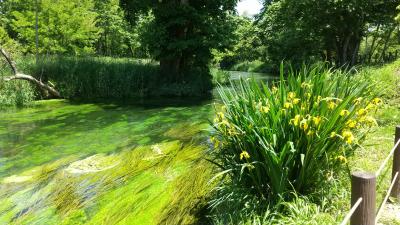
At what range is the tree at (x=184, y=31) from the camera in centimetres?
1591

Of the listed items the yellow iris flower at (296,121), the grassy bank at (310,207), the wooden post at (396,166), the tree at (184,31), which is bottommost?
the grassy bank at (310,207)

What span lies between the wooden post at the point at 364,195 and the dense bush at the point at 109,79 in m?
14.4

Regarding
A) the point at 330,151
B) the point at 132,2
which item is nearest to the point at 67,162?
the point at 330,151

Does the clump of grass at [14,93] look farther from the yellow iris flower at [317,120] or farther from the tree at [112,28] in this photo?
the tree at [112,28]

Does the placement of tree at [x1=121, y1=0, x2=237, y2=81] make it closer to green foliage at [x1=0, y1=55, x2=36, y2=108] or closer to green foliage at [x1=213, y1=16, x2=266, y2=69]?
green foliage at [x1=0, y1=55, x2=36, y2=108]

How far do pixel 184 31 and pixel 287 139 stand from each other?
46.0 feet

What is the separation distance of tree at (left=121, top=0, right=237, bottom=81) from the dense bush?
0.73m

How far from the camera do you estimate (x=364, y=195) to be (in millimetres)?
2105

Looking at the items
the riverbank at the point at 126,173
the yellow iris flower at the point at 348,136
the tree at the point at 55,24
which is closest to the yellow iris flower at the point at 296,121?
the yellow iris flower at the point at 348,136

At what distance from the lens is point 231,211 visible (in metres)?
3.57

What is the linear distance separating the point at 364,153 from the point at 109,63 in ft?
43.2

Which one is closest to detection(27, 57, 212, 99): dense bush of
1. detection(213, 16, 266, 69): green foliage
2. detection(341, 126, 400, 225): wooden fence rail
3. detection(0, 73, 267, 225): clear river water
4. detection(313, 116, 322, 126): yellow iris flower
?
detection(0, 73, 267, 225): clear river water

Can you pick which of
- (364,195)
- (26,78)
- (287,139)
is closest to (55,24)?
(26,78)

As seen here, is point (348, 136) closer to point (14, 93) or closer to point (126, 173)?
point (126, 173)
